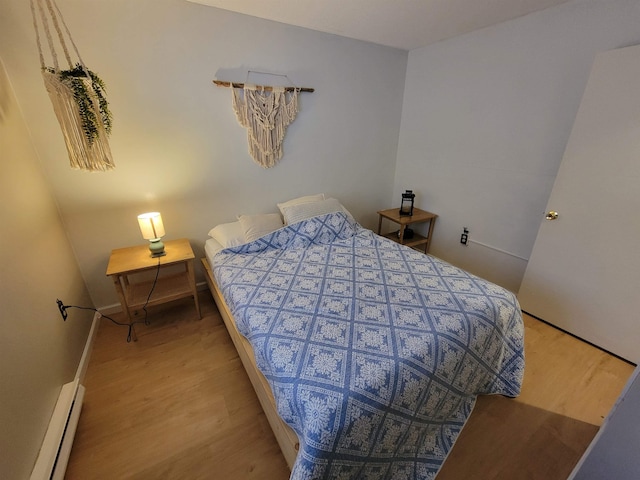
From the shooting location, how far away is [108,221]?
79.0 inches

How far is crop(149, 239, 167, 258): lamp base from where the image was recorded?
1.96 meters

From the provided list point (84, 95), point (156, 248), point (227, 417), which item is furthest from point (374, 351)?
point (84, 95)

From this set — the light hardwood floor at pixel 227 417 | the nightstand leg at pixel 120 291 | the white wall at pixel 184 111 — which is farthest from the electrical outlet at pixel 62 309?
the white wall at pixel 184 111

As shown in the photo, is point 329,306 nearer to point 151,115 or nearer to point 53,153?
point 151,115

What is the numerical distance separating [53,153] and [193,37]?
123 centimetres

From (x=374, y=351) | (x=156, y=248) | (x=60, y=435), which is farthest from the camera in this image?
(x=156, y=248)

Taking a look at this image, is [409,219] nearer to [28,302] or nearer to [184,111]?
[184,111]

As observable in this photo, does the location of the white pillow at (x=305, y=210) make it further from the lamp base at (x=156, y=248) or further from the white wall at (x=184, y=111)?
the lamp base at (x=156, y=248)

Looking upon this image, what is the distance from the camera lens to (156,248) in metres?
1.96

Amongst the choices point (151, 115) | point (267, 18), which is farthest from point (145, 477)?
point (267, 18)

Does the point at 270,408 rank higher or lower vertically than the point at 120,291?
lower

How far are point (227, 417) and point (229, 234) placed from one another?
1.27 meters

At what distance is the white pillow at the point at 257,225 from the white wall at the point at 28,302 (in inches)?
46.8

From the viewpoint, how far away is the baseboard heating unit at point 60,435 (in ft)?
3.61
